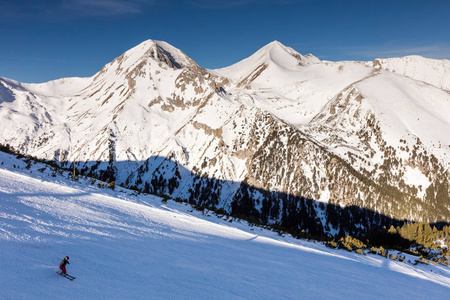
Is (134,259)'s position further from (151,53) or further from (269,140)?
(151,53)

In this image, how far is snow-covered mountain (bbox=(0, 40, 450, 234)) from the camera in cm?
9406

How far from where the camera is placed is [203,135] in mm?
120312

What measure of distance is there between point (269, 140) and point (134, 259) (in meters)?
106

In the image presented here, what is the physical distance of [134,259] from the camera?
4.79m

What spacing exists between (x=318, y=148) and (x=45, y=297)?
10396cm

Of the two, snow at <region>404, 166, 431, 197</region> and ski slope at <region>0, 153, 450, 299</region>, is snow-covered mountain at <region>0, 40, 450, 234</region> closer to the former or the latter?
snow at <region>404, 166, 431, 197</region>

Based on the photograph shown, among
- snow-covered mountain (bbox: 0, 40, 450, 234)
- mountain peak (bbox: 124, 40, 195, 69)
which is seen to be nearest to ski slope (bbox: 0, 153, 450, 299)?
snow-covered mountain (bbox: 0, 40, 450, 234)

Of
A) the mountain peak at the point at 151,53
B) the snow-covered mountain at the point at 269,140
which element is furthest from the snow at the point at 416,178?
the mountain peak at the point at 151,53

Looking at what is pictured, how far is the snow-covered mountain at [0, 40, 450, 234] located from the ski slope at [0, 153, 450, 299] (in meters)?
90.4

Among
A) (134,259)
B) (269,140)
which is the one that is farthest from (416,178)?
(134,259)

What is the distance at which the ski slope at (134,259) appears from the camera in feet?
11.7

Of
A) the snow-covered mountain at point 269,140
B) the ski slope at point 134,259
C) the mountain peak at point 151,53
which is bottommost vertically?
the ski slope at point 134,259

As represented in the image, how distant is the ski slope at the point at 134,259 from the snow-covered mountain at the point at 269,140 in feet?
297

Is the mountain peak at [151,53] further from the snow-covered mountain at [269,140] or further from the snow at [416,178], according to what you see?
the snow at [416,178]
